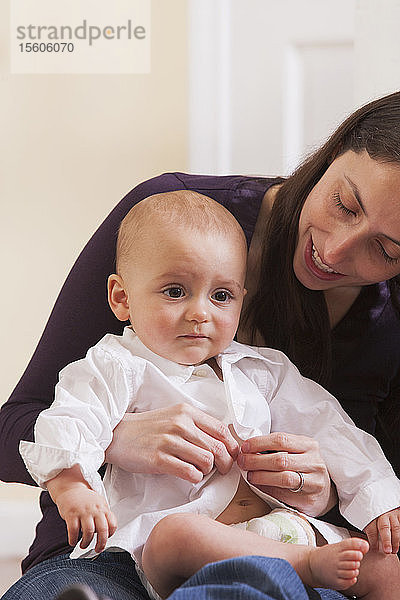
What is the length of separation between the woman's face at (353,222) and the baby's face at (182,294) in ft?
0.49

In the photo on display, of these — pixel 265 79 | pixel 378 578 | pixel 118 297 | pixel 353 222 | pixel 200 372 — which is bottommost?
pixel 378 578

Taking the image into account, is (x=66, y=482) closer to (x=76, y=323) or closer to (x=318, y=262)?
(x=76, y=323)

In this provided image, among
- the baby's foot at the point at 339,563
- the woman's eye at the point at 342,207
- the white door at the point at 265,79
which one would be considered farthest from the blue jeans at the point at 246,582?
the white door at the point at 265,79

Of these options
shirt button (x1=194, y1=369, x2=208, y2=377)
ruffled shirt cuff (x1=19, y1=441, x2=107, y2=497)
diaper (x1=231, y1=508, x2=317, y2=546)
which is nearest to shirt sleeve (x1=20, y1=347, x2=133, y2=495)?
ruffled shirt cuff (x1=19, y1=441, x2=107, y2=497)

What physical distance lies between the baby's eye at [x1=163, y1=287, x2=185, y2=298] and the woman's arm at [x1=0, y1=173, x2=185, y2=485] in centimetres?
23

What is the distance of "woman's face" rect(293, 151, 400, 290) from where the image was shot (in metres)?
1.25

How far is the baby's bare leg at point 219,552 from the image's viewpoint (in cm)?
101

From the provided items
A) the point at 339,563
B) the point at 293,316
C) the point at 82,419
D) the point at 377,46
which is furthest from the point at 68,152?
the point at 339,563

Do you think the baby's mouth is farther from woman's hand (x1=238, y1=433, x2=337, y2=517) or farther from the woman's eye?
woman's hand (x1=238, y1=433, x2=337, y2=517)

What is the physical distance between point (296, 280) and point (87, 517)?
2.00ft

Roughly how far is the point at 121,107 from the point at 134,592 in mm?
1362

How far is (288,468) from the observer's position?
1176mm

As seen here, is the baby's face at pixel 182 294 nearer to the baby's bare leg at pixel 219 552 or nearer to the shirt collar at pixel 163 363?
the shirt collar at pixel 163 363

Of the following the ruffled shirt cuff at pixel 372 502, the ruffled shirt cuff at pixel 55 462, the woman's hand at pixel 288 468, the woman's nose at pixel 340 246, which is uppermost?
the woman's nose at pixel 340 246
